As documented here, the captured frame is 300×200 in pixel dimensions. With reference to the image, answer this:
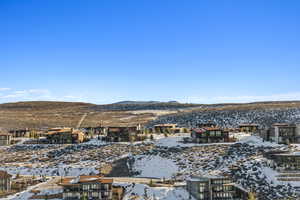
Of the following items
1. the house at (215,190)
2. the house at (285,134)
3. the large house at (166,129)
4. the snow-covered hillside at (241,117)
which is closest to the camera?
the house at (215,190)

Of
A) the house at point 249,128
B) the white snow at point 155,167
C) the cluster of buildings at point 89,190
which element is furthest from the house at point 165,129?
the cluster of buildings at point 89,190

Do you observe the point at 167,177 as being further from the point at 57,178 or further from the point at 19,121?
the point at 19,121

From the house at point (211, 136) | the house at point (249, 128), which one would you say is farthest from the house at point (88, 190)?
the house at point (249, 128)

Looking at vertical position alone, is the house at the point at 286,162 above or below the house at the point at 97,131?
below

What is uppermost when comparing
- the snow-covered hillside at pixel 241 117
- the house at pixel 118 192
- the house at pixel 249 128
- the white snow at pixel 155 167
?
the snow-covered hillside at pixel 241 117

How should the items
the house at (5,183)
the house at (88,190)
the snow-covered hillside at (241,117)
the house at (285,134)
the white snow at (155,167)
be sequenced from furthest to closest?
the snow-covered hillside at (241,117) < the house at (285,134) < the white snow at (155,167) < the house at (5,183) < the house at (88,190)

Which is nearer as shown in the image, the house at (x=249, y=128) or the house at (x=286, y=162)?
the house at (x=286, y=162)

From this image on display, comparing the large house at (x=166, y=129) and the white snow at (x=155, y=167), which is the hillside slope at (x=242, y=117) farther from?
the white snow at (x=155, y=167)

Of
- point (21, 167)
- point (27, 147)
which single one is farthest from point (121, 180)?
point (27, 147)
